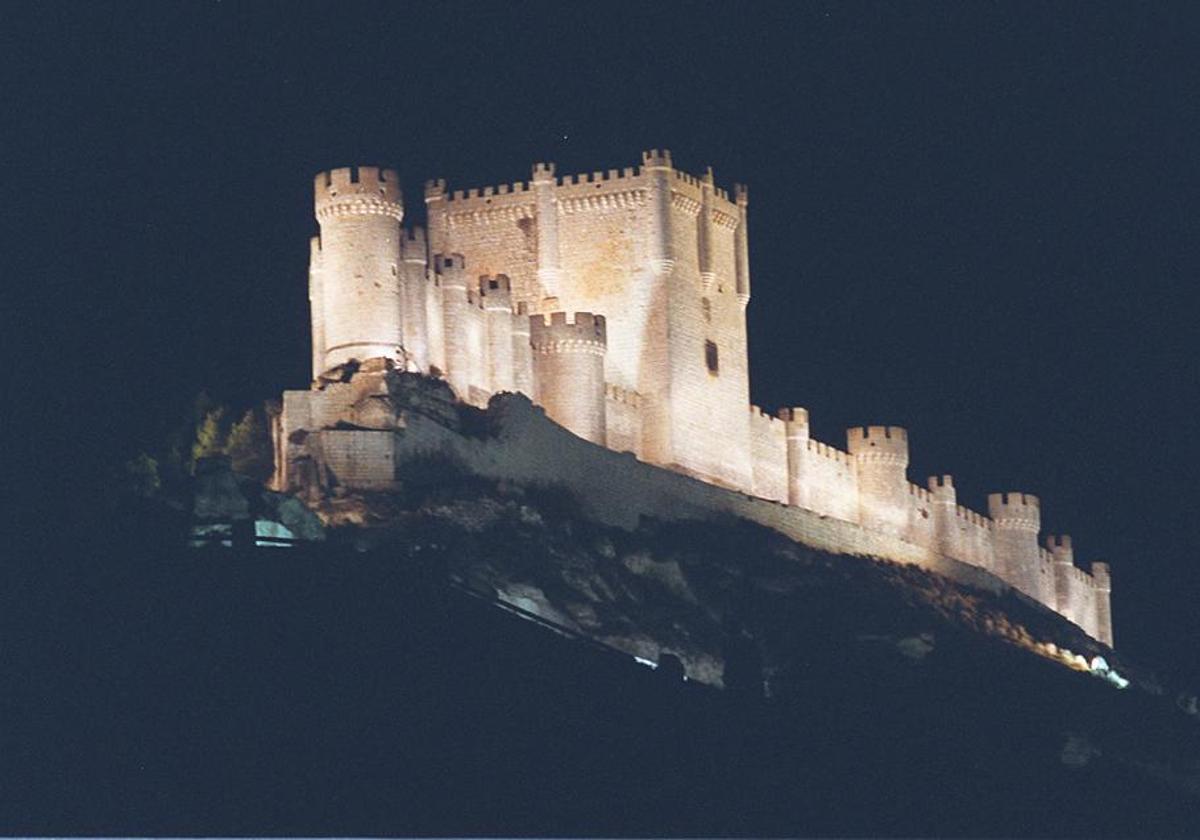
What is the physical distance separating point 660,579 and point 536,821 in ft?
70.1

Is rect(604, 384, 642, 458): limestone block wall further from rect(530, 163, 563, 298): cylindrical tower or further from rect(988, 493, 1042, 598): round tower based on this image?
rect(988, 493, 1042, 598): round tower

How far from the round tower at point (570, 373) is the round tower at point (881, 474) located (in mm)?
13370

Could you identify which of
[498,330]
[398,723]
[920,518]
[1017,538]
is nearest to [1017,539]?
[1017,538]

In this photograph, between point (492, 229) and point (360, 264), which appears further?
point (492, 229)

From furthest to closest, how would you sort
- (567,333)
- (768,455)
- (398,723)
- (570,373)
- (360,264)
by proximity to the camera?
(768,455) → (567,333) → (570,373) → (360,264) → (398,723)

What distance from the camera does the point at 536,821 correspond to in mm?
49469

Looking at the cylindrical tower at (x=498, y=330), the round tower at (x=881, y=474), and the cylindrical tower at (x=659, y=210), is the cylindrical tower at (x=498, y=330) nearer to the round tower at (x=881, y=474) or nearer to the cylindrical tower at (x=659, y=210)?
the cylindrical tower at (x=659, y=210)

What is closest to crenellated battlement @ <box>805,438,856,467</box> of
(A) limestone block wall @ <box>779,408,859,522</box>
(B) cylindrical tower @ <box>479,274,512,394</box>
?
(A) limestone block wall @ <box>779,408,859,522</box>

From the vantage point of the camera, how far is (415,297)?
7181cm

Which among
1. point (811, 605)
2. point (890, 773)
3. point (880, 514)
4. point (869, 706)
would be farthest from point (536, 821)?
point (880, 514)

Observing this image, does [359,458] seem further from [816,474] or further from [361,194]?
[816,474]

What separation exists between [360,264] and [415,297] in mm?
1545

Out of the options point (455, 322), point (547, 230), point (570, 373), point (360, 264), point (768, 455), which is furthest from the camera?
point (768, 455)

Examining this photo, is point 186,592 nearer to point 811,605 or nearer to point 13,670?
point 13,670
